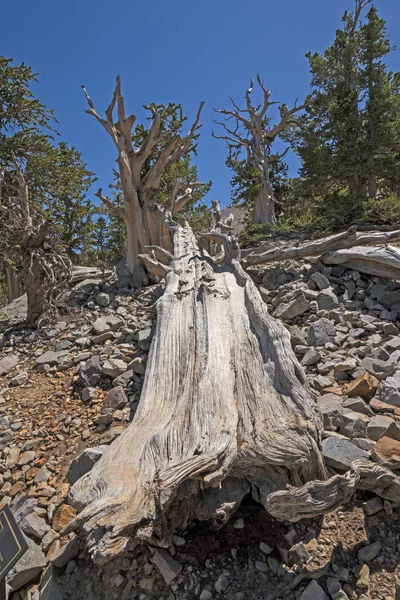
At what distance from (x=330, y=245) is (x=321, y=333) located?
7.62 ft

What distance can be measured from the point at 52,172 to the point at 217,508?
10.3 m

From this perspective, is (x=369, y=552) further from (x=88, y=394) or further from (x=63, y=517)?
(x=88, y=394)

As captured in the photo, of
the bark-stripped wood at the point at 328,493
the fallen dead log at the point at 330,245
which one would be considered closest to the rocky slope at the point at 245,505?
the bark-stripped wood at the point at 328,493

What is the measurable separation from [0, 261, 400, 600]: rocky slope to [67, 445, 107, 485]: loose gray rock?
0.04ft

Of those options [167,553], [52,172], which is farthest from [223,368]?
[52,172]

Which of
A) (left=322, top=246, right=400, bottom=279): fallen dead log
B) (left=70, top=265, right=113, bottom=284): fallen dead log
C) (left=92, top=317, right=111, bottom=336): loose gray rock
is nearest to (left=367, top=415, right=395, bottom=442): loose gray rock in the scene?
(left=322, top=246, right=400, bottom=279): fallen dead log

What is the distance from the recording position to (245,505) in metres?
1.95

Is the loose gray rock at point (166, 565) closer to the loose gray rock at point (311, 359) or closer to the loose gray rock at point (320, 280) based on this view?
the loose gray rock at point (311, 359)

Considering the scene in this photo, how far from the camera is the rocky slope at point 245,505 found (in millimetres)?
1625

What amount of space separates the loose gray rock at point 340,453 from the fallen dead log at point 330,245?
12.6ft

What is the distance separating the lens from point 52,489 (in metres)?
2.31

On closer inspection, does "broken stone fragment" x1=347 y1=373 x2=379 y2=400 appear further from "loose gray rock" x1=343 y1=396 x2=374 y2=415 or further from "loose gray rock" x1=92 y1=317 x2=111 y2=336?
"loose gray rock" x1=92 y1=317 x2=111 y2=336

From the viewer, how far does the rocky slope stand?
1.62 metres

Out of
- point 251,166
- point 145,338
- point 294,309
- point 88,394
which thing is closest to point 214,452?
point 88,394
